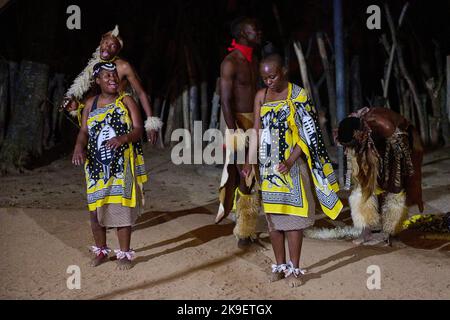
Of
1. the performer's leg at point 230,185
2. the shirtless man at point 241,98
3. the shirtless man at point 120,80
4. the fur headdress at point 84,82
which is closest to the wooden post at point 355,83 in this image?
the shirtless man at point 241,98

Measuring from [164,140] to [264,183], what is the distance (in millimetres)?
7825

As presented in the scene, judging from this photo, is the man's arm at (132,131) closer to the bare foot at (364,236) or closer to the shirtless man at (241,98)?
the shirtless man at (241,98)

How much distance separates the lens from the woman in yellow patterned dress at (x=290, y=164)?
3.66 m

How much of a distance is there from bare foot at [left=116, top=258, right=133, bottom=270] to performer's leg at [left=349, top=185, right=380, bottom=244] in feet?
6.51

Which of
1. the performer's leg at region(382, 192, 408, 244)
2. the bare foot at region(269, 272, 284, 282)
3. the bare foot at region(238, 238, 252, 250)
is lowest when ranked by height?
the bare foot at region(269, 272, 284, 282)

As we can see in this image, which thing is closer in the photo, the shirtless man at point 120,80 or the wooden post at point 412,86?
the shirtless man at point 120,80

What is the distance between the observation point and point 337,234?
5.31 metres

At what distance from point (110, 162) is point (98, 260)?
749 mm

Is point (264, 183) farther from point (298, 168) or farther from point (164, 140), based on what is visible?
point (164, 140)

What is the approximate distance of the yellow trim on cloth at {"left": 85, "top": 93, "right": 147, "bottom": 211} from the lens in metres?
4.08

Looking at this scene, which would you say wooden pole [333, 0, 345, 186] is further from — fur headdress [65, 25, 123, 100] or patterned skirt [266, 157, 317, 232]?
patterned skirt [266, 157, 317, 232]

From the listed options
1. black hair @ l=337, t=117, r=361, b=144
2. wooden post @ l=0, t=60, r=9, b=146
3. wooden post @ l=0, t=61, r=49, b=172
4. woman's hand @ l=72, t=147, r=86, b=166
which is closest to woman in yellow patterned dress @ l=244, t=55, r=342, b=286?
black hair @ l=337, t=117, r=361, b=144

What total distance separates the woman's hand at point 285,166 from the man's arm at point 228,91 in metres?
1.09
